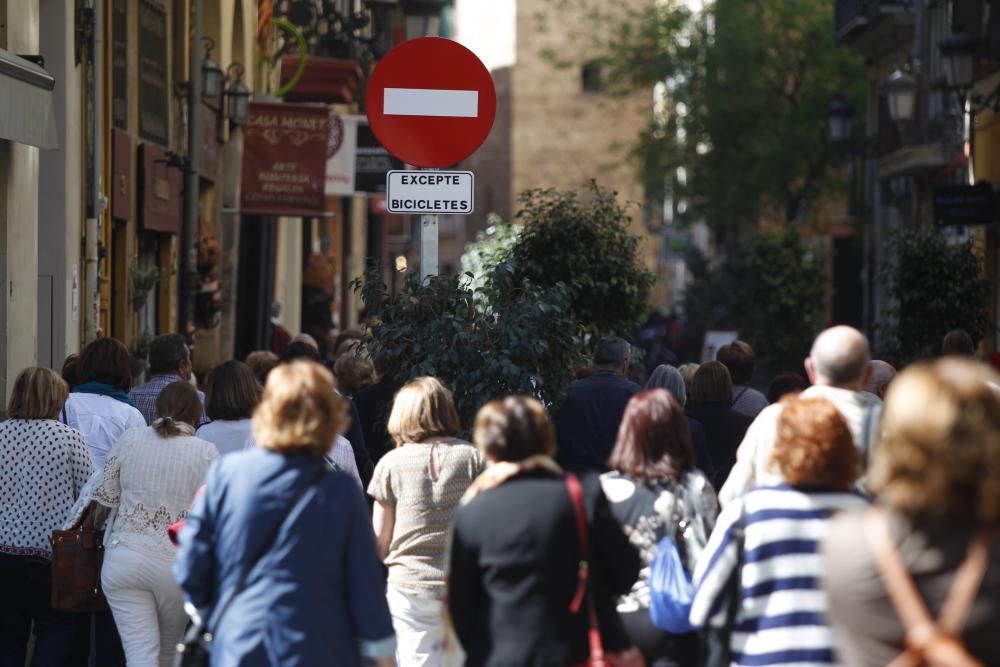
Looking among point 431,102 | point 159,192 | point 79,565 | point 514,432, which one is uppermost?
point 431,102

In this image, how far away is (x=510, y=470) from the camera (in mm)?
→ 6066

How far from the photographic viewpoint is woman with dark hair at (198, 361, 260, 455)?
343 inches

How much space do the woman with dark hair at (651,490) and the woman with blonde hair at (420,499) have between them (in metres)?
0.95

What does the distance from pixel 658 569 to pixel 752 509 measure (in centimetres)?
67

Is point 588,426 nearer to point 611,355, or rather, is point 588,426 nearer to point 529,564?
point 611,355

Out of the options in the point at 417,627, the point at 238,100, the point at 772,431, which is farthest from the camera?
the point at 238,100

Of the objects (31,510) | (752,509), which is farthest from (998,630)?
(31,510)

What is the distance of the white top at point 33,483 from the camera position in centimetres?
862

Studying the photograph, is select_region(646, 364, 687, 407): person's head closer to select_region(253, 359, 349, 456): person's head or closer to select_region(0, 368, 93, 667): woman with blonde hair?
select_region(0, 368, 93, 667): woman with blonde hair

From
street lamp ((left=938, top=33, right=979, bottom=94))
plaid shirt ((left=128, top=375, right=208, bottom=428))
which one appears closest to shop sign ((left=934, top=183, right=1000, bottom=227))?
street lamp ((left=938, top=33, right=979, bottom=94))

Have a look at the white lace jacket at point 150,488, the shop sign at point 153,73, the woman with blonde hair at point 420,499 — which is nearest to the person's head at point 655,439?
the woman with blonde hair at point 420,499

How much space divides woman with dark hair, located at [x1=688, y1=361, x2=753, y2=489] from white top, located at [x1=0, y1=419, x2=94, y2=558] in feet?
10.8

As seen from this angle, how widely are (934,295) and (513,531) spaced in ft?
47.0

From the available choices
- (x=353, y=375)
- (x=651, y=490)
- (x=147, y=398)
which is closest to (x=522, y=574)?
(x=651, y=490)
